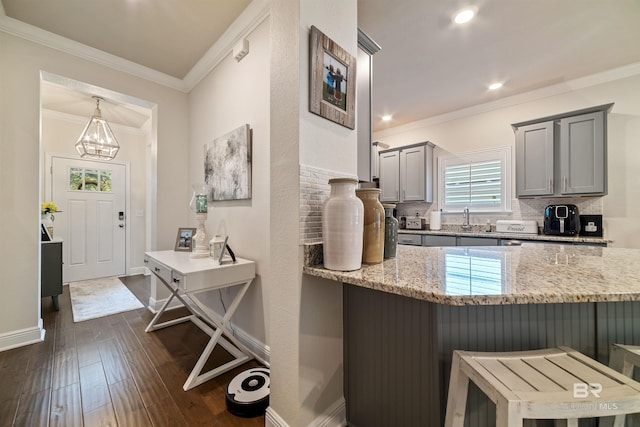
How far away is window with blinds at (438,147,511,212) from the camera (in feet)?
11.2

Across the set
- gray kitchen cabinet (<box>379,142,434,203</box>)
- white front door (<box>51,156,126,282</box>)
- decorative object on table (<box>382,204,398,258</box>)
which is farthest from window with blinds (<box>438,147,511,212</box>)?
white front door (<box>51,156,126,282</box>)

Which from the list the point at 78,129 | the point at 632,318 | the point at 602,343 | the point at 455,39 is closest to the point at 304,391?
the point at 602,343

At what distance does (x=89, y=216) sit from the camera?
3.94 meters

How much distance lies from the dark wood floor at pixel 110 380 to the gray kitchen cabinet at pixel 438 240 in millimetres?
2736

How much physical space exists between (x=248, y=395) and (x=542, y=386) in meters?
1.39

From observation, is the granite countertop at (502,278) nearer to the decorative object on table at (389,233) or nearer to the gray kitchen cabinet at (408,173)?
the decorative object on table at (389,233)

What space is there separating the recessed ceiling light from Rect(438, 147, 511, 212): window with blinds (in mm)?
2092

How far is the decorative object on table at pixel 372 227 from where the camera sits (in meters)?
1.11

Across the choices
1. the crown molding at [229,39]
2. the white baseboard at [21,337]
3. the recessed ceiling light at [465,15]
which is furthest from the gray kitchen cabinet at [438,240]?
the white baseboard at [21,337]

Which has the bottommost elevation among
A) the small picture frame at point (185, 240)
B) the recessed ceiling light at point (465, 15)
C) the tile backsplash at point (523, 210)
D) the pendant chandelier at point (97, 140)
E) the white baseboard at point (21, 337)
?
the white baseboard at point (21, 337)

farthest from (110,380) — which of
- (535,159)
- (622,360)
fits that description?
(535,159)

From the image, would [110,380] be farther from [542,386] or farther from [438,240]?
[438,240]

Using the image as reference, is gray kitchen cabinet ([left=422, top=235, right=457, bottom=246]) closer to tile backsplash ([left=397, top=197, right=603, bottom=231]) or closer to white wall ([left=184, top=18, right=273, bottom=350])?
tile backsplash ([left=397, top=197, right=603, bottom=231])

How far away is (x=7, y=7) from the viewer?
1.88m
